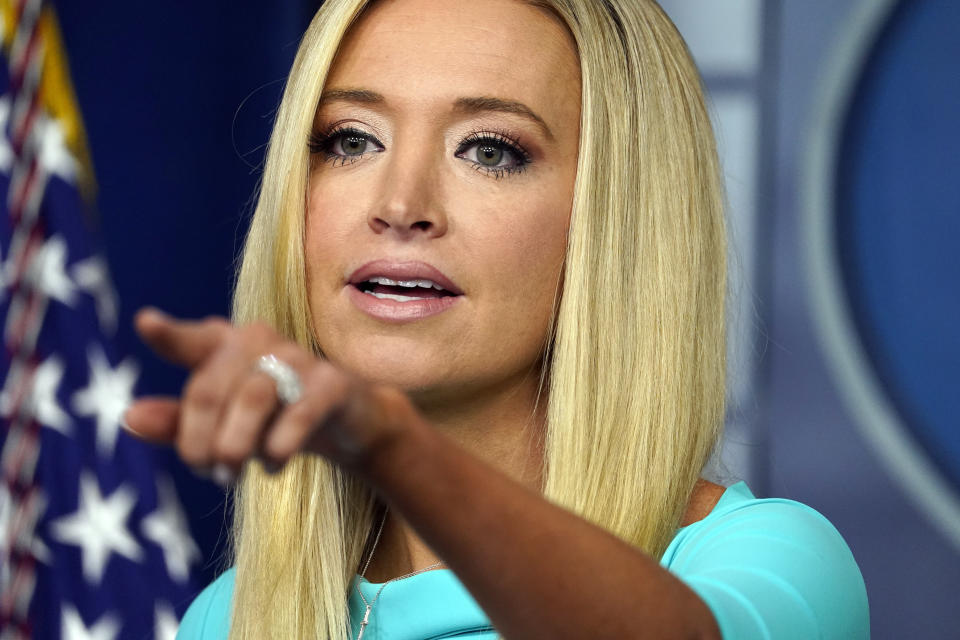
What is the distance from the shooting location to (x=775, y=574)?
0.84 meters

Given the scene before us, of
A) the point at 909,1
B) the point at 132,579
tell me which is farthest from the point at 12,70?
the point at 909,1

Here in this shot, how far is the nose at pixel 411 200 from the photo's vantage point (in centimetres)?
105

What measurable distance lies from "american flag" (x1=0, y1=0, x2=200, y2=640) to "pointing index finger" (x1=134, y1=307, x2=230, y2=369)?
141 cm

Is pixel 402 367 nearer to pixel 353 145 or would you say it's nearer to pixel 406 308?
pixel 406 308

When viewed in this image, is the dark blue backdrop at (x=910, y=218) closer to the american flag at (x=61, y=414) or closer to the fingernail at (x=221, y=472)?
the american flag at (x=61, y=414)

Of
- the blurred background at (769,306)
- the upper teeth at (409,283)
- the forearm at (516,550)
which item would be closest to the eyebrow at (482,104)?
→ the upper teeth at (409,283)

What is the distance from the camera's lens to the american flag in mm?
1817

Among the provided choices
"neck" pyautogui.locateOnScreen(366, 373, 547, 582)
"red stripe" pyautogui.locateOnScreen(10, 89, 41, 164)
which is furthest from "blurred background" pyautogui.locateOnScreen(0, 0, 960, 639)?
"neck" pyautogui.locateOnScreen(366, 373, 547, 582)

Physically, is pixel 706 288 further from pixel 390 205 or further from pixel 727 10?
pixel 727 10

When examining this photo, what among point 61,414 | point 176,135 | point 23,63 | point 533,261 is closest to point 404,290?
point 533,261

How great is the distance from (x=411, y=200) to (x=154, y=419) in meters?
0.57

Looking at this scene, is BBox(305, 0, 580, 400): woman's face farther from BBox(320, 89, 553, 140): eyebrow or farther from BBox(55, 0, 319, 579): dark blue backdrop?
BBox(55, 0, 319, 579): dark blue backdrop

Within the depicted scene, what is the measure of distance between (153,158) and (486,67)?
125 cm

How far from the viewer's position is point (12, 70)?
6.15 feet
